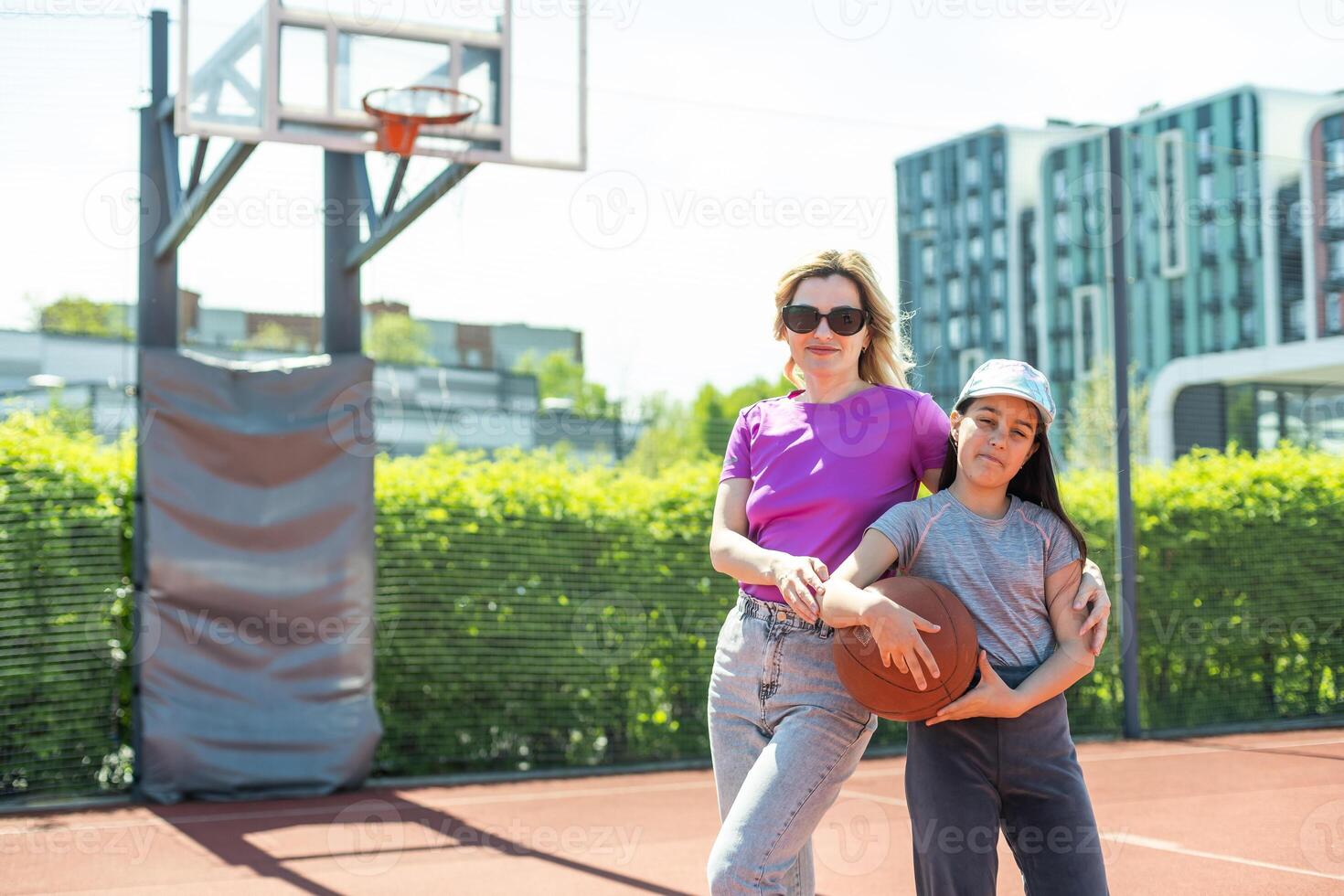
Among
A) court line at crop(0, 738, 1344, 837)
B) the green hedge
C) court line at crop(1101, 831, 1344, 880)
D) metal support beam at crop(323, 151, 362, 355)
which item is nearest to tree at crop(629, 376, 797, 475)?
the green hedge

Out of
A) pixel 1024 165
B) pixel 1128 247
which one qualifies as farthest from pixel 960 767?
pixel 1024 165

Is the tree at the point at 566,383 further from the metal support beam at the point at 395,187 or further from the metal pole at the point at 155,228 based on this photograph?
the metal pole at the point at 155,228

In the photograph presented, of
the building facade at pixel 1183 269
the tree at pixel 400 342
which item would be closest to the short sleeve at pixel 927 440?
the building facade at pixel 1183 269

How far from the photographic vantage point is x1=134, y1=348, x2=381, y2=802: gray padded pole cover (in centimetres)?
703

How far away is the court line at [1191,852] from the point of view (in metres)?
4.91

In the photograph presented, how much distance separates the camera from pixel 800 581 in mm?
2590

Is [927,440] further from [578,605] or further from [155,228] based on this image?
[155,228]

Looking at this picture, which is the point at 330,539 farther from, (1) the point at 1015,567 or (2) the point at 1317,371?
(2) the point at 1317,371

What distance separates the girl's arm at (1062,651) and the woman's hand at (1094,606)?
0.01 metres

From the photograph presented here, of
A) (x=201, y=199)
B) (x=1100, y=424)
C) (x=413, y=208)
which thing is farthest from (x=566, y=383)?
(x=1100, y=424)

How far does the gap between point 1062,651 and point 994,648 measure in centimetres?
14

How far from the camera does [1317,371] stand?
13.2 metres

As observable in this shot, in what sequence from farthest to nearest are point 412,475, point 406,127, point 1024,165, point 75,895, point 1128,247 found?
point 1024,165
point 1128,247
point 412,475
point 406,127
point 75,895

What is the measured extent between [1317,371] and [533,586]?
892cm
